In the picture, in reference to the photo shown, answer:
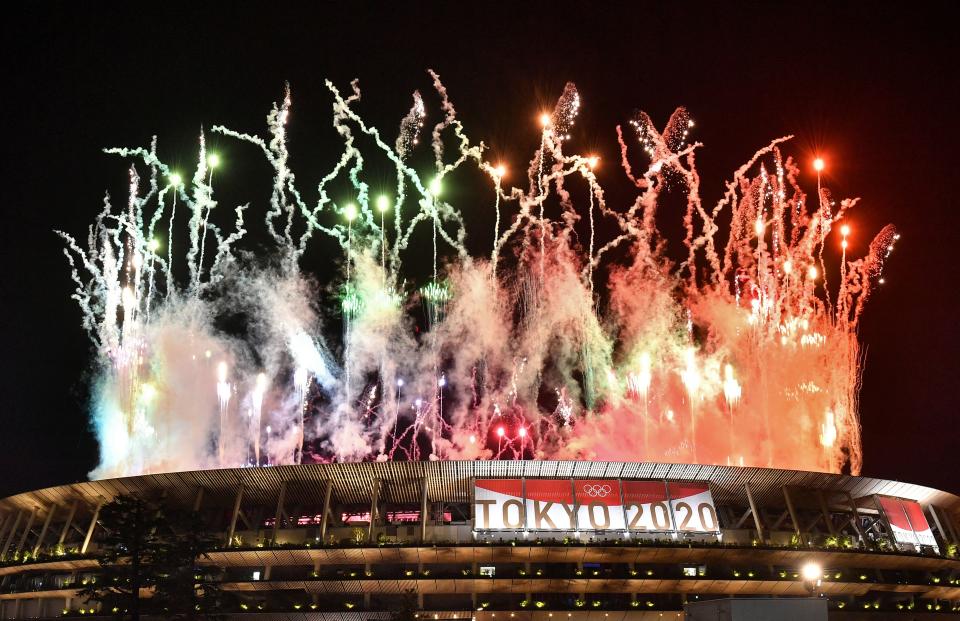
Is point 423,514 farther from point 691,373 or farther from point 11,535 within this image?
point 11,535

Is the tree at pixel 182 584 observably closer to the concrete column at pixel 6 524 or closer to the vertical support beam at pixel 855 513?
the concrete column at pixel 6 524

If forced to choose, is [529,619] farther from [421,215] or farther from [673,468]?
[421,215]

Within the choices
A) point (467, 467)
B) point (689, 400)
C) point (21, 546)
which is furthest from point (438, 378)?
point (21, 546)

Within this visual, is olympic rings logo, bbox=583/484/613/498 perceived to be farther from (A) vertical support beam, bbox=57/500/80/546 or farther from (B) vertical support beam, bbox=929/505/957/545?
(A) vertical support beam, bbox=57/500/80/546

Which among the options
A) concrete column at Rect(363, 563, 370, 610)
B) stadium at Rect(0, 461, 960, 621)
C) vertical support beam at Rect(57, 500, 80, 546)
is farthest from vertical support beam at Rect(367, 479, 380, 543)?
vertical support beam at Rect(57, 500, 80, 546)

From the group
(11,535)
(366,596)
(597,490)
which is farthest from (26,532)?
(597,490)

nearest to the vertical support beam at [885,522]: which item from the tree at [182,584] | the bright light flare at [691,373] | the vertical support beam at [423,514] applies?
the bright light flare at [691,373]

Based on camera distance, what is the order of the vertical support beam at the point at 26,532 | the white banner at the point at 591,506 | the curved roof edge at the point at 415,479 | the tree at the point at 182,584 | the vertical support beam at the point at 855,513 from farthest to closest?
the vertical support beam at the point at 26,532, the vertical support beam at the point at 855,513, the curved roof edge at the point at 415,479, the white banner at the point at 591,506, the tree at the point at 182,584
